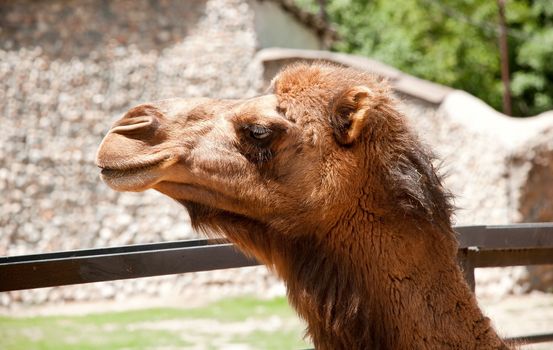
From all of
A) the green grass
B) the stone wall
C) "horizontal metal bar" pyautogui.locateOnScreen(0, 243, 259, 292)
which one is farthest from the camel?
the stone wall

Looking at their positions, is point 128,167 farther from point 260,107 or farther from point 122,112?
point 122,112

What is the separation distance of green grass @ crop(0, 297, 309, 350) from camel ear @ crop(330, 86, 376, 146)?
553cm

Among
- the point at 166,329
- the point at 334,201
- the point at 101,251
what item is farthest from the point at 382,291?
the point at 166,329

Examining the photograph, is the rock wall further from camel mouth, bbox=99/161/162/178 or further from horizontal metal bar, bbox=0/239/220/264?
camel mouth, bbox=99/161/162/178

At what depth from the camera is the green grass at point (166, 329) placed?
29.2 ft

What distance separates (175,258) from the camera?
3.39m

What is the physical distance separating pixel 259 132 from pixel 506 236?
183 centimetres

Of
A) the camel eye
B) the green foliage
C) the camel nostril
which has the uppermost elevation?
the green foliage

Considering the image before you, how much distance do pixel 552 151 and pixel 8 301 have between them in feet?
26.6

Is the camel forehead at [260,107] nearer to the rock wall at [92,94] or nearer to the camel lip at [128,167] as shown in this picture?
the camel lip at [128,167]

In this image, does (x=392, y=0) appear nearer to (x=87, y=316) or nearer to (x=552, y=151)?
(x=552, y=151)

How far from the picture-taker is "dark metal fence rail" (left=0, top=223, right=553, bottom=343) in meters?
3.08

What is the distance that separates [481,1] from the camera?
74.6 ft

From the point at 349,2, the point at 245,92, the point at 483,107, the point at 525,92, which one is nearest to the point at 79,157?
the point at 245,92
